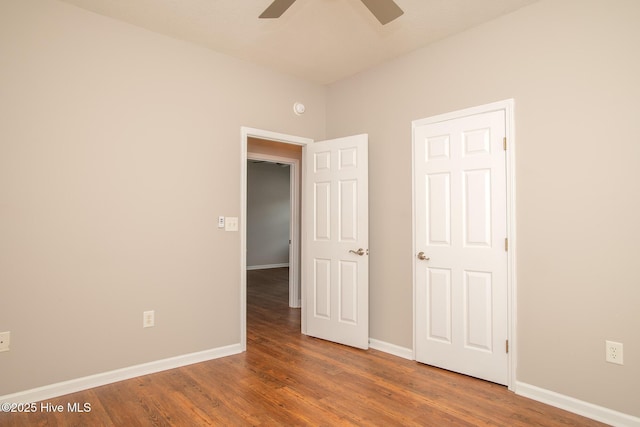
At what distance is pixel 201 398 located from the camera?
257 centimetres

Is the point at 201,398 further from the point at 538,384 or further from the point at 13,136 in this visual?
the point at 538,384

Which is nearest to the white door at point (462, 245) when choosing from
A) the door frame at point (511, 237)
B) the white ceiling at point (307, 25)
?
the door frame at point (511, 237)

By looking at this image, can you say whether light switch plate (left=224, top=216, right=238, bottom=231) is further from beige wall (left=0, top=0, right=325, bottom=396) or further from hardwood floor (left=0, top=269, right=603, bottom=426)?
hardwood floor (left=0, top=269, right=603, bottom=426)

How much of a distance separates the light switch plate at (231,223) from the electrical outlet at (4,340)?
5.64 ft

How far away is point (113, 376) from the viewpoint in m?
2.84

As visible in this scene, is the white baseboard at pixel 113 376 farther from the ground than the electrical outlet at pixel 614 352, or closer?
closer

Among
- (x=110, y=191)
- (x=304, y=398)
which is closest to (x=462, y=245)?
(x=304, y=398)

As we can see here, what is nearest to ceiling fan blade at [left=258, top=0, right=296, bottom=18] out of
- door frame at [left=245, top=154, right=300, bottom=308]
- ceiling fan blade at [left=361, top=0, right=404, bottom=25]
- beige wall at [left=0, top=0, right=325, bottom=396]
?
ceiling fan blade at [left=361, top=0, right=404, bottom=25]

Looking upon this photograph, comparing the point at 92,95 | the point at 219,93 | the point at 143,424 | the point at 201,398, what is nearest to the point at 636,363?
the point at 201,398

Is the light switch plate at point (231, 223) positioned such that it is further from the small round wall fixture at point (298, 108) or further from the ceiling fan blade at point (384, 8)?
the ceiling fan blade at point (384, 8)

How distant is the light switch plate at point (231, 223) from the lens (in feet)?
11.5

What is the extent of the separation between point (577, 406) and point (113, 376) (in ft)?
10.9

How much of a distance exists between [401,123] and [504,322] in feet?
6.40

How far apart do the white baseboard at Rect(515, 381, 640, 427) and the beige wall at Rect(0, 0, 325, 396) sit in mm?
2472
